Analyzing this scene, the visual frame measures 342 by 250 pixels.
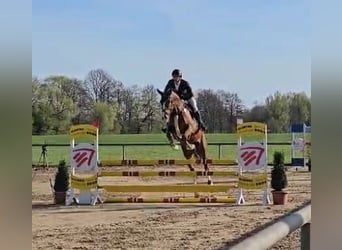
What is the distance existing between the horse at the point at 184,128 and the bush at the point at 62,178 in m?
0.43

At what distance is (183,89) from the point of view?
2.11 meters

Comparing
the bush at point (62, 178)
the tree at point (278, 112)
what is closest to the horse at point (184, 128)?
the tree at point (278, 112)

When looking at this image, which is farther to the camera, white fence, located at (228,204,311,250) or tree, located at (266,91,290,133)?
tree, located at (266,91,290,133)

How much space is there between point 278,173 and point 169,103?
1.73 feet

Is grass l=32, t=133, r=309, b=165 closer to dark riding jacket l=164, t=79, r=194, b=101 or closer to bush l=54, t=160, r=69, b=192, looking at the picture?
bush l=54, t=160, r=69, b=192

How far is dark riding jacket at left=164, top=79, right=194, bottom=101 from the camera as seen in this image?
2.07m

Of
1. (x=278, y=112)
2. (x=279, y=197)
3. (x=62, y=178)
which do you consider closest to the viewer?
(x=278, y=112)

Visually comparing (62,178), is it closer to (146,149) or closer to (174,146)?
(146,149)

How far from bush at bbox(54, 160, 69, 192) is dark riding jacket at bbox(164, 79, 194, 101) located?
49 cm

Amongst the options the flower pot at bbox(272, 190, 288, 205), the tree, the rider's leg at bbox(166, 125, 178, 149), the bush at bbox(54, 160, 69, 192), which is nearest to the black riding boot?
the rider's leg at bbox(166, 125, 178, 149)

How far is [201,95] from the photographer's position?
2137mm

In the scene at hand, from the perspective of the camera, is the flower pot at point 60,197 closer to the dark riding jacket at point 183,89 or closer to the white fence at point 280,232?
the dark riding jacket at point 183,89

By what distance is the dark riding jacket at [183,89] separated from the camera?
2.07m

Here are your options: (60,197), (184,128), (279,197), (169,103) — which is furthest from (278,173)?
(60,197)
